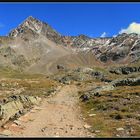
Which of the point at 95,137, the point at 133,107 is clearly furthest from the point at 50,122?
the point at 133,107

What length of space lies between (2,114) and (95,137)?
1413 centimetres

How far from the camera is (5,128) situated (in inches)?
1208

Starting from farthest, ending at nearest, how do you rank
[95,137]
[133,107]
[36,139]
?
[133,107] < [95,137] < [36,139]

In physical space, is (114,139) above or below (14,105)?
below

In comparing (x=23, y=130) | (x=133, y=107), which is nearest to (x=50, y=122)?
(x=23, y=130)

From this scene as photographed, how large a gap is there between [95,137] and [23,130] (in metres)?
7.15

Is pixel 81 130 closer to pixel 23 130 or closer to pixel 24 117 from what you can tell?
pixel 23 130

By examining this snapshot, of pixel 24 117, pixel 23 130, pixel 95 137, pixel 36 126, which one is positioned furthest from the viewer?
pixel 24 117

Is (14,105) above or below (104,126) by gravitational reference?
above

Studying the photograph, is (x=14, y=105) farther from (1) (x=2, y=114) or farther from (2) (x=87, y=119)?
(2) (x=87, y=119)

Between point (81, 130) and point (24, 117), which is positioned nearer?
point (81, 130)

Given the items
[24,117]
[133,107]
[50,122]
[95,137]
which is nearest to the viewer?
[95,137]

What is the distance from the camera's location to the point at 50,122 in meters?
35.1

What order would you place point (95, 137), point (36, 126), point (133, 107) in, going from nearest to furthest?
1. point (95, 137)
2. point (36, 126)
3. point (133, 107)
